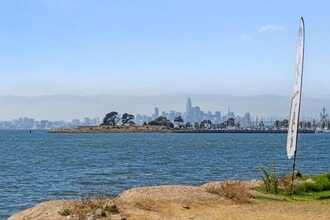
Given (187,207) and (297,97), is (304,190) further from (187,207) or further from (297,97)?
(187,207)

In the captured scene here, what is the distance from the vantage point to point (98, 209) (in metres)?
15.1

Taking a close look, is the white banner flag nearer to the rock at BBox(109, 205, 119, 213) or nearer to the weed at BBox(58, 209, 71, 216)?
the rock at BBox(109, 205, 119, 213)

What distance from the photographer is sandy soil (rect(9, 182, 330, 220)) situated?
1541cm

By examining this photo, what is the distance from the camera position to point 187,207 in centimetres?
1691

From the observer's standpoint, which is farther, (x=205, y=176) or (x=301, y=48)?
(x=205, y=176)

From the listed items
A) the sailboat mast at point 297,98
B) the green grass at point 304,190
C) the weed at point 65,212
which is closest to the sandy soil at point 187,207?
the weed at point 65,212

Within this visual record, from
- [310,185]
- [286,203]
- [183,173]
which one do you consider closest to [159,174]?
[183,173]

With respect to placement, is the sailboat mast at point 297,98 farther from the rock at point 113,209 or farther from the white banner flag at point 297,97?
the rock at point 113,209

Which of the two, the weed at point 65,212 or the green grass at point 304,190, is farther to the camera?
the green grass at point 304,190

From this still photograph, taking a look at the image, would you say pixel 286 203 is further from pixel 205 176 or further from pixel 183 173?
pixel 183 173

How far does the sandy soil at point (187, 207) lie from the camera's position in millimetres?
15406

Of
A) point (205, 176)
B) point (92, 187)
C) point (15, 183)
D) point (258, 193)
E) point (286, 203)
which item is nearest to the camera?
point (286, 203)

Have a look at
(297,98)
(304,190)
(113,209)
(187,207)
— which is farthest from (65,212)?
(304,190)

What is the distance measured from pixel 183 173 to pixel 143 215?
1103 inches
